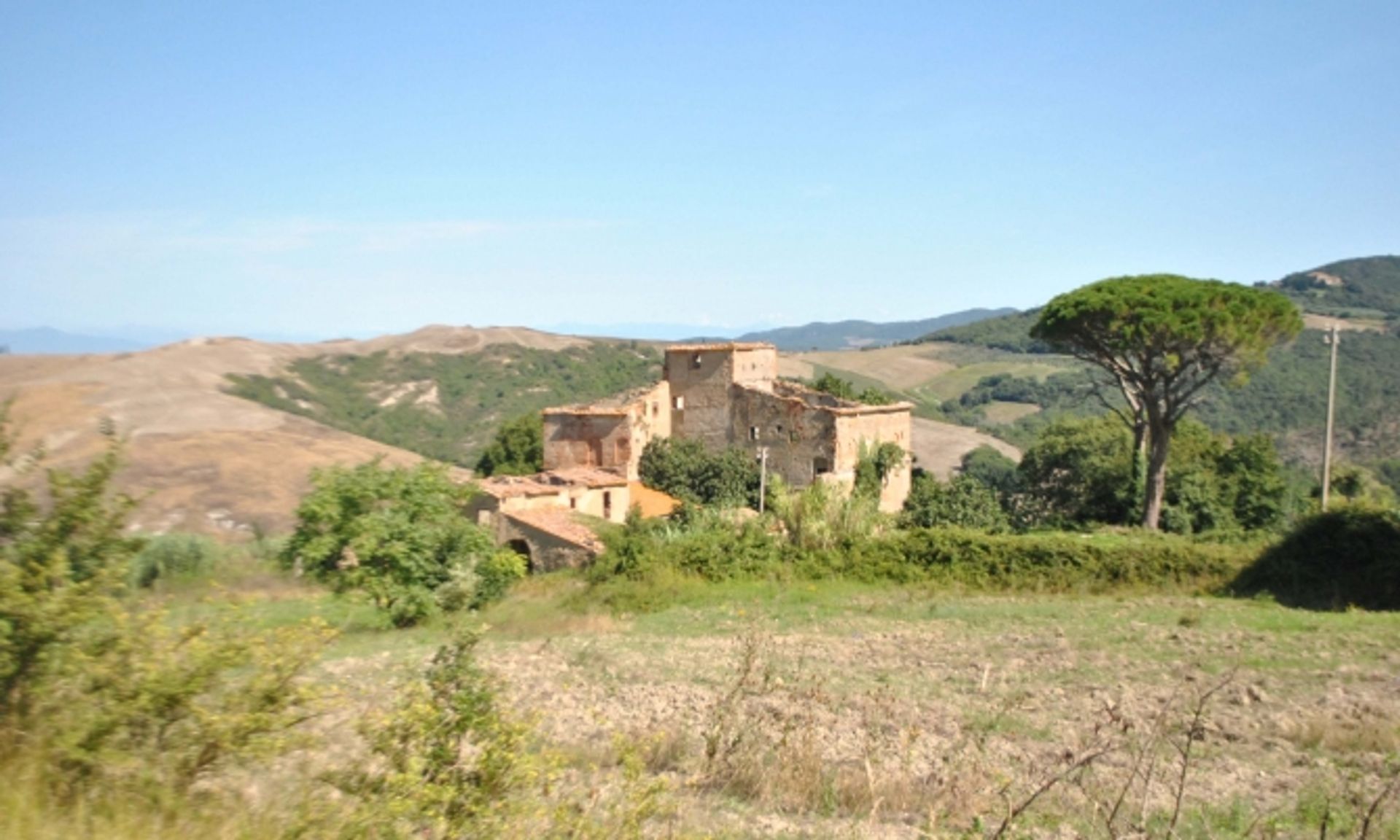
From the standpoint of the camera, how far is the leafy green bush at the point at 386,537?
15375 millimetres

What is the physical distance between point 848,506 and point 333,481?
12094mm

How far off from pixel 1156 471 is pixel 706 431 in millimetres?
13735

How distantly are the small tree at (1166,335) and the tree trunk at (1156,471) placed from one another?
21 mm

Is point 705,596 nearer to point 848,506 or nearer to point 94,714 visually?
point 848,506

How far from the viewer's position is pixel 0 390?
35.8 meters

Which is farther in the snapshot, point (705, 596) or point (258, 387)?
point (258, 387)

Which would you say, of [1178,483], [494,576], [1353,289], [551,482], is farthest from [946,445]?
[1353,289]

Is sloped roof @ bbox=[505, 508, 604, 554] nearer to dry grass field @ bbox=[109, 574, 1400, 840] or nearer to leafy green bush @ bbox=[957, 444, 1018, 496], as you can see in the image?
dry grass field @ bbox=[109, 574, 1400, 840]

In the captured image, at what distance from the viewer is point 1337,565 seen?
20938 millimetres

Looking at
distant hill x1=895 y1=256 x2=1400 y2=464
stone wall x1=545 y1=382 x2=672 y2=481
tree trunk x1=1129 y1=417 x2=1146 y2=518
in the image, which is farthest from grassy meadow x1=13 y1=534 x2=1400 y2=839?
distant hill x1=895 y1=256 x2=1400 y2=464

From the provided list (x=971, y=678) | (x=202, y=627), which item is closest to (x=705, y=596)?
(x=971, y=678)

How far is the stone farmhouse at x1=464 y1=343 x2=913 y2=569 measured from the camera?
3059 cm

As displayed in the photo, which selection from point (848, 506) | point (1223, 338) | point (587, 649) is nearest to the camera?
point (587, 649)

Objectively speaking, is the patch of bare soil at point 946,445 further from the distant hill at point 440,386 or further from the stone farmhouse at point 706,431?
the distant hill at point 440,386
